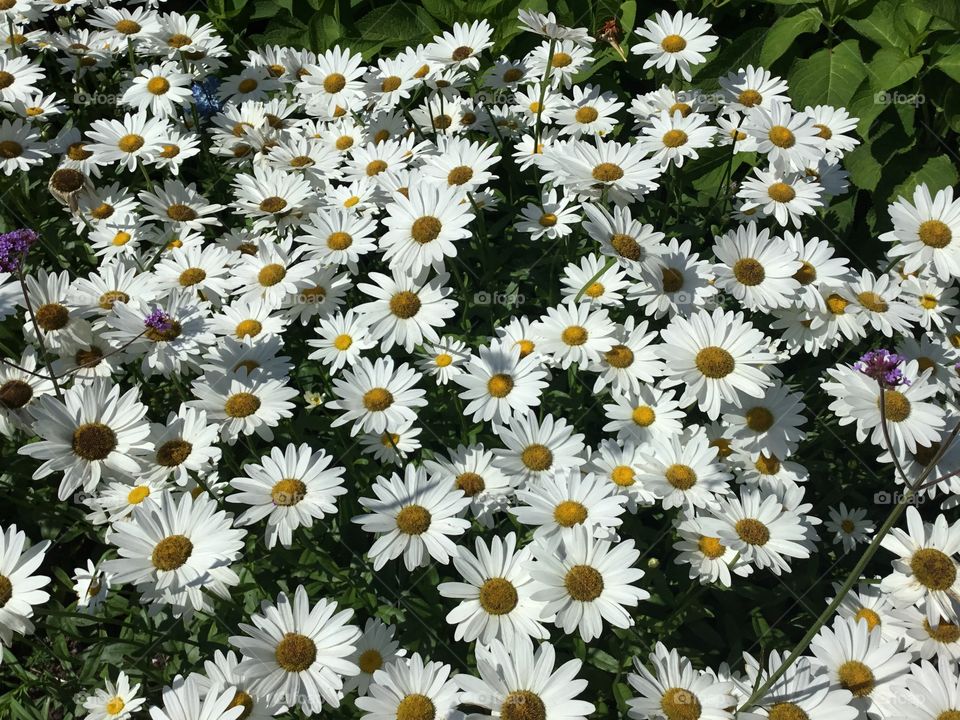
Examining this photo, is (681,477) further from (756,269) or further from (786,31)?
(786,31)

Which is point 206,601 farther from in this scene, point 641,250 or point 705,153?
point 705,153

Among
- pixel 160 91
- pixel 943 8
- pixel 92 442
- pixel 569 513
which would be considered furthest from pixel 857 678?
pixel 160 91

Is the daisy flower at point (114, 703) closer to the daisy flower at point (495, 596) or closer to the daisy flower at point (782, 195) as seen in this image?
the daisy flower at point (495, 596)

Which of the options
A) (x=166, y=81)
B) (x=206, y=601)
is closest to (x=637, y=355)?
(x=206, y=601)

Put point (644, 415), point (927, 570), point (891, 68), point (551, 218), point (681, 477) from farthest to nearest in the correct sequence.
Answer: point (891, 68)
point (551, 218)
point (644, 415)
point (681, 477)
point (927, 570)

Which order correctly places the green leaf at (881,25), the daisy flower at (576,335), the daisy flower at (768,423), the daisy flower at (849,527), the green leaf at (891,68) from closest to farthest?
1. the daisy flower at (768,423)
2. the daisy flower at (576,335)
3. the daisy flower at (849,527)
4. the green leaf at (891,68)
5. the green leaf at (881,25)

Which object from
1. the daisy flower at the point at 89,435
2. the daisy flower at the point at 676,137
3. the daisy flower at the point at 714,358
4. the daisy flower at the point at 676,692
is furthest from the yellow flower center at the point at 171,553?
the daisy flower at the point at 676,137

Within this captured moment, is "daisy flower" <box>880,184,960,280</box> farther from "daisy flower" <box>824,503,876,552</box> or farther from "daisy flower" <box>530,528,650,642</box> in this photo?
"daisy flower" <box>530,528,650,642</box>
